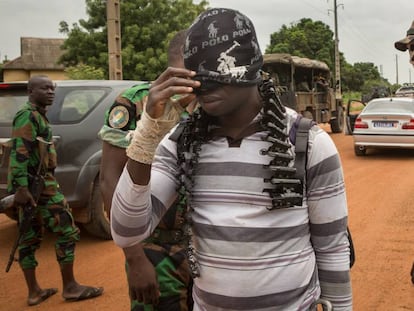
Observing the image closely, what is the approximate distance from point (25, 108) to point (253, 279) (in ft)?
10.4

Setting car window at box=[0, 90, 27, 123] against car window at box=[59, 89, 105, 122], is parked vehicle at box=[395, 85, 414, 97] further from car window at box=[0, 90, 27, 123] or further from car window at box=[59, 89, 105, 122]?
Answer: car window at box=[0, 90, 27, 123]

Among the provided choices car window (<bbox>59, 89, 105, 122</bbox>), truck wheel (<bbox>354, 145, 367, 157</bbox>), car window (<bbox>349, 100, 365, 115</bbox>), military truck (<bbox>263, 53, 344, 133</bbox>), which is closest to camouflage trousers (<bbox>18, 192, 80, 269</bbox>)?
car window (<bbox>59, 89, 105, 122</bbox>)

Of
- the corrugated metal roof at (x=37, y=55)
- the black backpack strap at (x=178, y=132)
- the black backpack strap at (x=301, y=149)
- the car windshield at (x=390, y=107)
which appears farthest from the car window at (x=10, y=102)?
the corrugated metal roof at (x=37, y=55)

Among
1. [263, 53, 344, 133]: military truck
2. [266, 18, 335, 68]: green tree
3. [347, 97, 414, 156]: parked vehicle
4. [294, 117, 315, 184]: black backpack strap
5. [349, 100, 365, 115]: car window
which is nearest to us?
[294, 117, 315, 184]: black backpack strap

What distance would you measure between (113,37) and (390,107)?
22.4 feet

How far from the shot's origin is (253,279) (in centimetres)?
154

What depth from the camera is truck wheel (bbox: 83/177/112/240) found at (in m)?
5.37

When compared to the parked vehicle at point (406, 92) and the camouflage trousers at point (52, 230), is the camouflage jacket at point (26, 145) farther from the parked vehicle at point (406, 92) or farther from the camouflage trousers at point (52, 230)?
the parked vehicle at point (406, 92)

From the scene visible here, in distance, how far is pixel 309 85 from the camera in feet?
59.0

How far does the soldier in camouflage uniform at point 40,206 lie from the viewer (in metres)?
4.05

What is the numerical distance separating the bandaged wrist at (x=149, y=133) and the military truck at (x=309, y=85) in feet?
45.7

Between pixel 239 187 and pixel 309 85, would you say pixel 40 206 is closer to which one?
pixel 239 187

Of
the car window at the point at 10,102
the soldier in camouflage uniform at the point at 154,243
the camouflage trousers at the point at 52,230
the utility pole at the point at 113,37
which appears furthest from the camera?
the utility pole at the point at 113,37

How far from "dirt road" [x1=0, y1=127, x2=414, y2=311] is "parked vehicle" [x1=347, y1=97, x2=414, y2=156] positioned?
355cm
